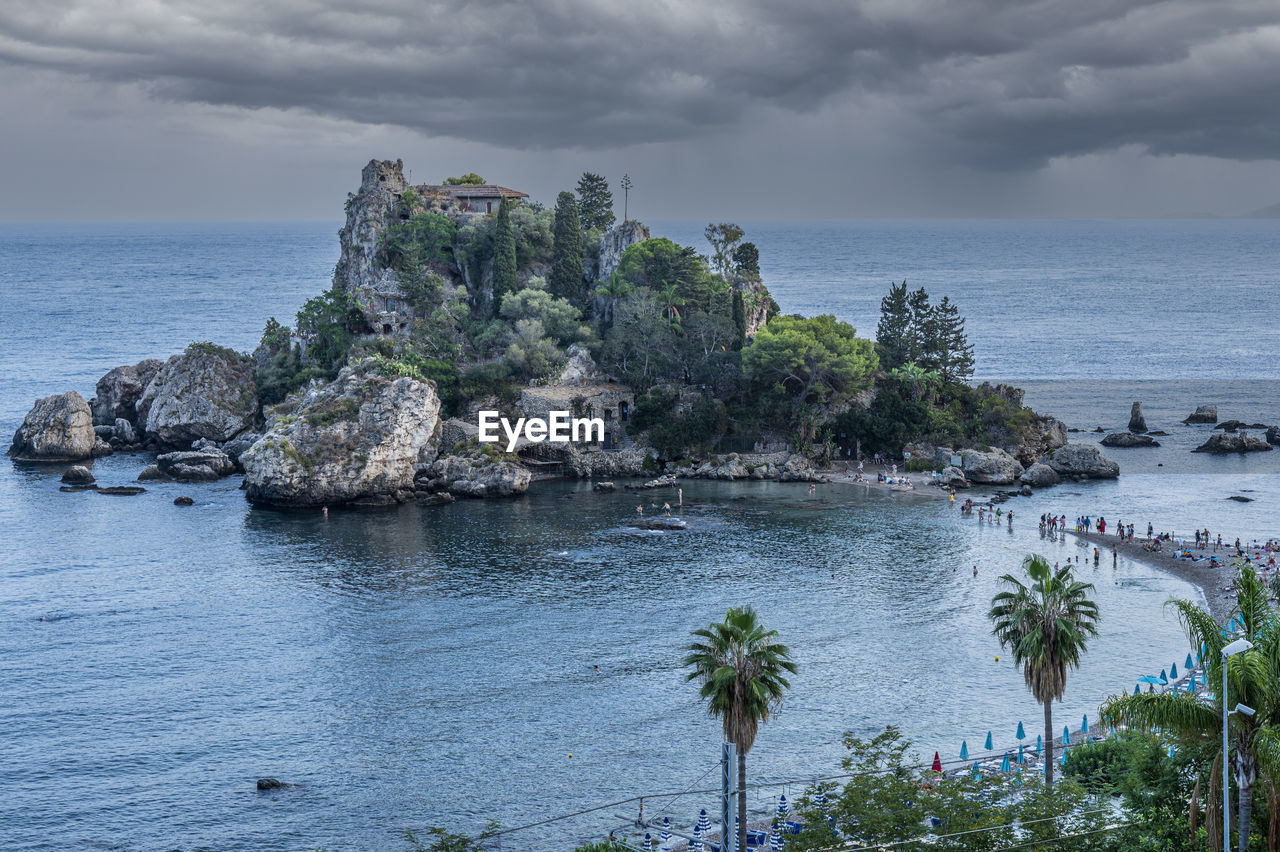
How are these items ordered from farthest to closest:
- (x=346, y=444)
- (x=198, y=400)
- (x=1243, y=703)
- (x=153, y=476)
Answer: (x=198, y=400)
(x=153, y=476)
(x=346, y=444)
(x=1243, y=703)

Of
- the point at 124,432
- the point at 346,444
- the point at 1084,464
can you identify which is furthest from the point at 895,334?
the point at 124,432

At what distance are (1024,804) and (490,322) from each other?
92467 mm

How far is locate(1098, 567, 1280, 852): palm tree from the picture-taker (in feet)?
73.3

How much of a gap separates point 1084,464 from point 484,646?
62.9 metres

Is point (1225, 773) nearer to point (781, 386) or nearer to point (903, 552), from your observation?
point (903, 552)

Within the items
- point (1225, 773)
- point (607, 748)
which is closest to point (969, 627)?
point (607, 748)

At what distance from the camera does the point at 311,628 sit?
6544 centimetres

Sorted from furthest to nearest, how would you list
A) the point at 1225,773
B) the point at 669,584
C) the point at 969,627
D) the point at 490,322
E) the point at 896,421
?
the point at 490,322 < the point at 896,421 < the point at 669,584 < the point at 969,627 < the point at 1225,773

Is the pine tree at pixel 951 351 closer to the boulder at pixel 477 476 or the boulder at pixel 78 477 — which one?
the boulder at pixel 477 476

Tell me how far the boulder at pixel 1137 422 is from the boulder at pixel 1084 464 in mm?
20623

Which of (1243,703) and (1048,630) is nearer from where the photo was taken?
(1243,703)

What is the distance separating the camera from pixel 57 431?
109188 mm

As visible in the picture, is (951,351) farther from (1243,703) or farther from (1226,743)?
(1226,743)

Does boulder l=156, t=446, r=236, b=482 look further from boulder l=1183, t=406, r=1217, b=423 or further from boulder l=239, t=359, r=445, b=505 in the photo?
boulder l=1183, t=406, r=1217, b=423
